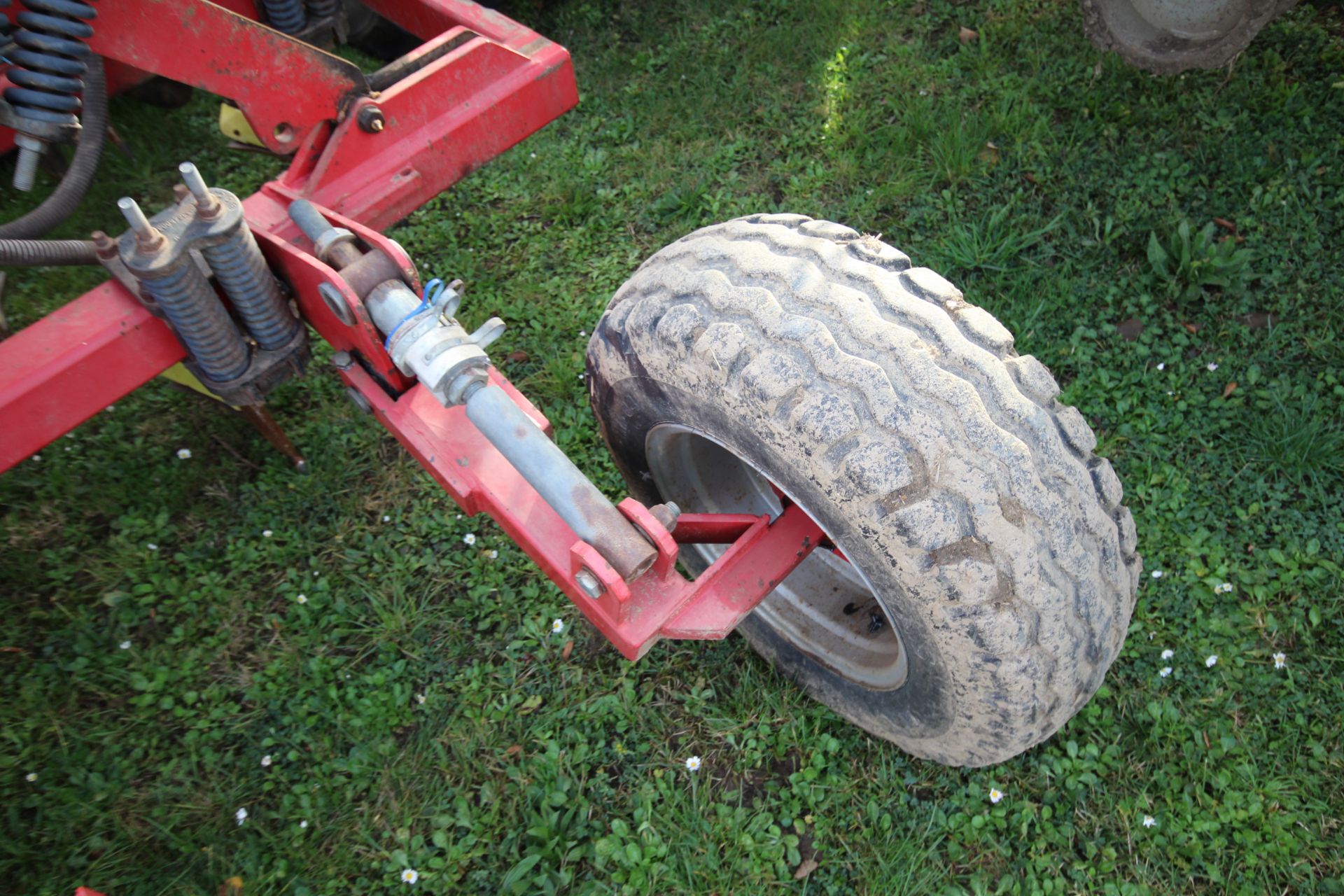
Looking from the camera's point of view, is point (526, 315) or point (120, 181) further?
point (120, 181)

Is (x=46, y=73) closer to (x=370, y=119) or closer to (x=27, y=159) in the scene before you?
(x=27, y=159)

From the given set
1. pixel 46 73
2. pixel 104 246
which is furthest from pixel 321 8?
pixel 104 246

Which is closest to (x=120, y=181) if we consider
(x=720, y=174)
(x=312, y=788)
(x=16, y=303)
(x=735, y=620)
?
(x=16, y=303)

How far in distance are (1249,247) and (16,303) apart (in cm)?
465

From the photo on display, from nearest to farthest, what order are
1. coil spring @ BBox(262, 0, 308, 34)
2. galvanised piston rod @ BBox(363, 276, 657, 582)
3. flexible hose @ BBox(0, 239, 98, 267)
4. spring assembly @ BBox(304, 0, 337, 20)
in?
galvanised piston rod @ BBox(363, 276, 657, 582)
flexible hose @ BBox(0, 239, 98, 267)
coil spring @ BBox(262, 0, 308, 34)
spring assembly @ BBox(304, 0, 337, 20)

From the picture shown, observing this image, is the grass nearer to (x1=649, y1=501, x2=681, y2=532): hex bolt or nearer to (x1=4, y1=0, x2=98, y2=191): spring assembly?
(x1=649, y1=501, x2=681, y2=532): hex bolt

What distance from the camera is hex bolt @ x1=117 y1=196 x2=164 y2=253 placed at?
186cm

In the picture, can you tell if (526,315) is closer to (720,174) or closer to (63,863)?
(720,174)

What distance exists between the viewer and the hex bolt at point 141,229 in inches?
73.1

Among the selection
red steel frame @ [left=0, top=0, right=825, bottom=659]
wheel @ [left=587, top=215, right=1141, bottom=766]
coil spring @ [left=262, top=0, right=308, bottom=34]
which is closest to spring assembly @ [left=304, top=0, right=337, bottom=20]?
coil spring @ [left=262, top=0, right=308, bottom=34]

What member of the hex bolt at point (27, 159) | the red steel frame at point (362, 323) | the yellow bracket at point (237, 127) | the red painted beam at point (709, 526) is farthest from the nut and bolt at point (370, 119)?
the red painted beam at point (709, 526)

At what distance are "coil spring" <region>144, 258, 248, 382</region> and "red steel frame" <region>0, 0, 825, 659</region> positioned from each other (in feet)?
0.35

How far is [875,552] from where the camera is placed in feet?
5.77

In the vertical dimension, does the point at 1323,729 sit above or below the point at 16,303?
above
